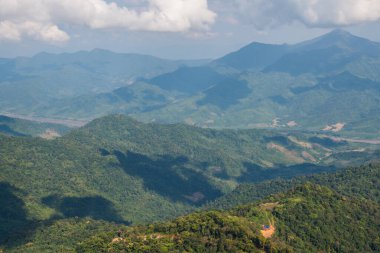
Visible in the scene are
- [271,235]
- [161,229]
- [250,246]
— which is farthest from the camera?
[271,235]

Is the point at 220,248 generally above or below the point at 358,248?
above

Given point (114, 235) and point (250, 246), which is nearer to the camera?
point (250, 246)

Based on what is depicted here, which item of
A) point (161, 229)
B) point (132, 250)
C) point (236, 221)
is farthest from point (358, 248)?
point (132, 250)

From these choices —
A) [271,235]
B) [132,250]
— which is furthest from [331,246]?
[132,250]

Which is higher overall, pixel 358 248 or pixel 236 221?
pixel 236 221

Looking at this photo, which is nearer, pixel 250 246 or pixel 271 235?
pixel 250 246

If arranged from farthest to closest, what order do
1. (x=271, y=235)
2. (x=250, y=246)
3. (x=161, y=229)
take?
(x=271, y=235)
(x=161, y=229)
(x=250, y=246)

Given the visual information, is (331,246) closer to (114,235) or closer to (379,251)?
(379,251)

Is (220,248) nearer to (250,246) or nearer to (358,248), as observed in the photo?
(250,246)
